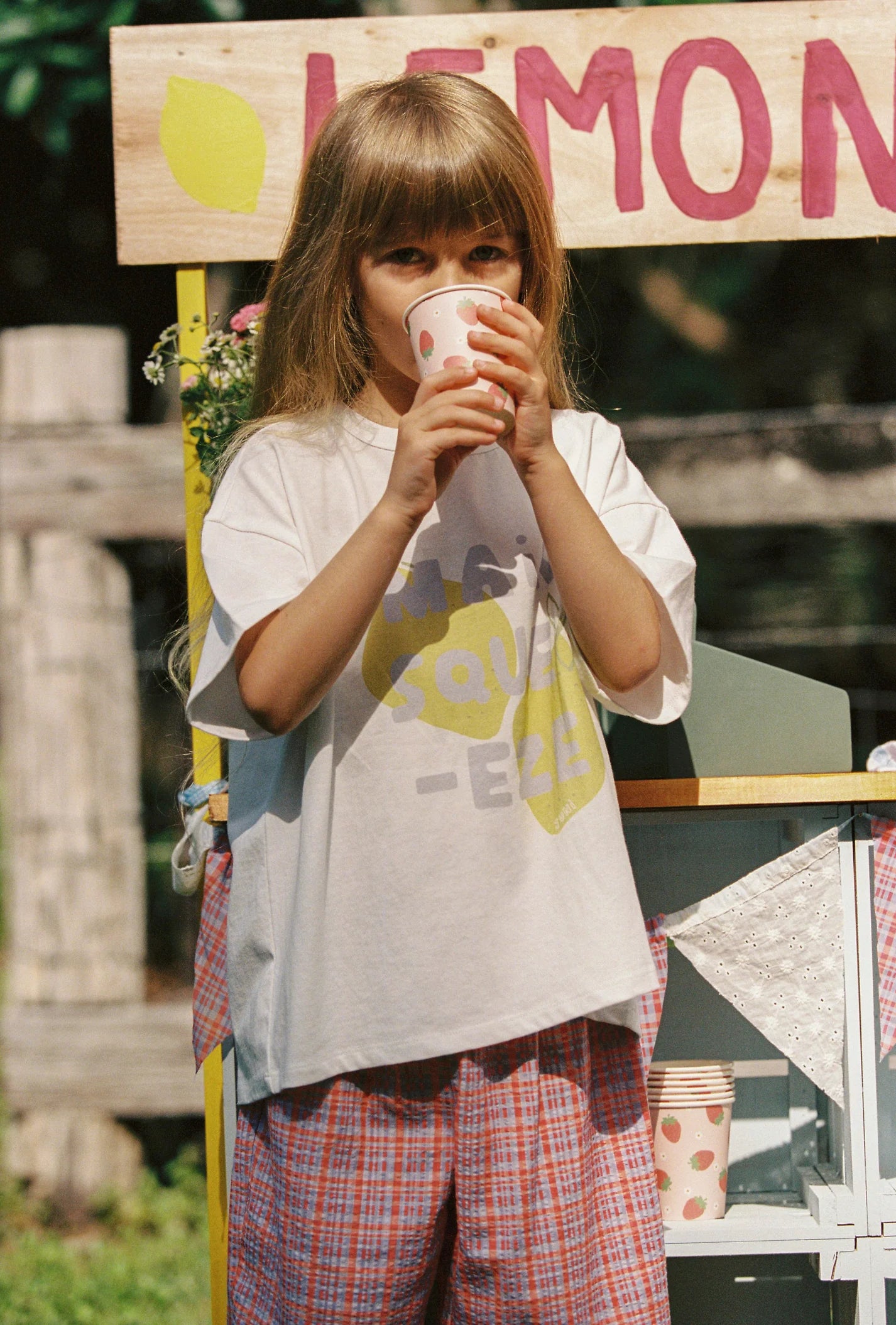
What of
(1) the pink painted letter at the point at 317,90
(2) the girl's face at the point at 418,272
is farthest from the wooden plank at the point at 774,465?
(2) the girl's face at the point at 418,272

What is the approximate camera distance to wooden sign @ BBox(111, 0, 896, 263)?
1957 millimetres

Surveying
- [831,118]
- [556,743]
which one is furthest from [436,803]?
[831,118]

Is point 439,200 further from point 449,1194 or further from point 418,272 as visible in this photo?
point 449,1194

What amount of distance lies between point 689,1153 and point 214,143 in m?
1.50

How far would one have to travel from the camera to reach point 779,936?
1648 mm

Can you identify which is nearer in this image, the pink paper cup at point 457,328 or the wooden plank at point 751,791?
the pink paper cup at point 457,328

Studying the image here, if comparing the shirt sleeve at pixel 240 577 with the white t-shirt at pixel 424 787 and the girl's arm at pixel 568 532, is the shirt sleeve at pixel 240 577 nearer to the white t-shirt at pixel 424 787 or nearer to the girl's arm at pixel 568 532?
the white t-shirt at pixel 424 787

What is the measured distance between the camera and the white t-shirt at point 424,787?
3.68 ft

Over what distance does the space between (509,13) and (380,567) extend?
47.5 inches

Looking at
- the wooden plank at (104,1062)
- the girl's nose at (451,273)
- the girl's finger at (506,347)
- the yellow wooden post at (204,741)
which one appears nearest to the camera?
the girl's finger at (506,347)

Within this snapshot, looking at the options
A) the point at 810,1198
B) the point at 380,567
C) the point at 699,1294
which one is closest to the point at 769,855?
the point at 810,1198

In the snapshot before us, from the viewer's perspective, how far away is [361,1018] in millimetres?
1123

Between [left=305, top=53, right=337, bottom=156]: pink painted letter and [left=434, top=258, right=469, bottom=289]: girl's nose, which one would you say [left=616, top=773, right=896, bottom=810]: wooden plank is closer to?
[left=434, top=258, right=469, bottom=289]: girl's nose

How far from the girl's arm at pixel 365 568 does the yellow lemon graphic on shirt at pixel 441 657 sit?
0.21 feet
